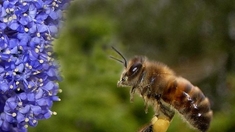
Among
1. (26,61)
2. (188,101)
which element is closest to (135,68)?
(188,101)

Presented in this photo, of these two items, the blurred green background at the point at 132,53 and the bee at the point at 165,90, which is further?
the blurred green background at the point at 132,53

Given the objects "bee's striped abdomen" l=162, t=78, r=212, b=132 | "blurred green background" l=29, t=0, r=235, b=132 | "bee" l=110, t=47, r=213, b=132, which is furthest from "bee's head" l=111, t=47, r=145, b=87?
"blurred green background" l=29, t=0, r=235, b=132

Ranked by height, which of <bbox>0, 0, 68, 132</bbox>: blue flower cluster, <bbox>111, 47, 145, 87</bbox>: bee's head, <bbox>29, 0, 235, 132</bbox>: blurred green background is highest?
<bbox>29, 0, 235, 132</bbox>: blurred green background

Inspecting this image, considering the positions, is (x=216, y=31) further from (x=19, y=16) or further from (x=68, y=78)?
(x=19, y=16)

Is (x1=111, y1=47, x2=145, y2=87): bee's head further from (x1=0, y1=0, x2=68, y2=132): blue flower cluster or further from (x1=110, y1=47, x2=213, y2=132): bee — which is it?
(x1=0, y1=0, x2=68, y2=132): blue flower cluster

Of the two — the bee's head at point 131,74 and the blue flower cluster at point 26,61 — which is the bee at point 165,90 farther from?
the blue flower cluster at point 26,61

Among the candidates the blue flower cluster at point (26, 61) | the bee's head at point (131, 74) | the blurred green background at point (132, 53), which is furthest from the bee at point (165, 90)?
the blue flower cluster at point (26, 61)
